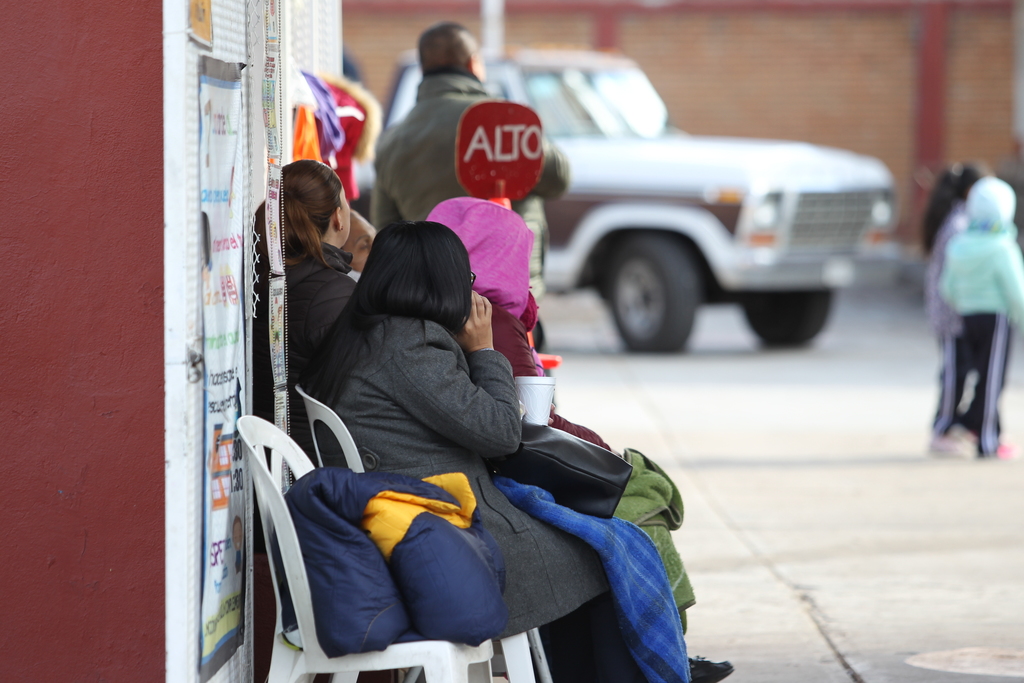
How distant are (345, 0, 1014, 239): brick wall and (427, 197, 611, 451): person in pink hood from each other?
52.9 feet

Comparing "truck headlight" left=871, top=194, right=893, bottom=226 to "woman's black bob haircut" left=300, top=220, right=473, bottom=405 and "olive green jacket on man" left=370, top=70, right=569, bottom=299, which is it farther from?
"woman's black bob haircut" left=300, top=220, right=473, bottom=405

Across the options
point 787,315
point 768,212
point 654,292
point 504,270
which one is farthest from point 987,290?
point 787,315

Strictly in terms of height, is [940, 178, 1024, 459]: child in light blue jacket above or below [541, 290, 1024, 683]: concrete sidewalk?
above

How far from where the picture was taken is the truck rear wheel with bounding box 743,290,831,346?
1259 centimetres

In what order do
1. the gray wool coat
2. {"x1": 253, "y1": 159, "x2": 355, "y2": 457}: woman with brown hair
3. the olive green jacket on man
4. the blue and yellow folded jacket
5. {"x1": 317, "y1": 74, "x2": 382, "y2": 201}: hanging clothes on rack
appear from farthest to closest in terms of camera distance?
{"x1": 317, "y1": 74, "x2": 382, "y2": 201}: hanging clothes on rack → the olive green jacket on man → {"x1": 253, "y1": 159, "x2": 355, "y2": 457}: woman with brown hair → the gray wool coat → the blue and yellow folded jacket

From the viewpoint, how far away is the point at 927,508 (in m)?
6.45

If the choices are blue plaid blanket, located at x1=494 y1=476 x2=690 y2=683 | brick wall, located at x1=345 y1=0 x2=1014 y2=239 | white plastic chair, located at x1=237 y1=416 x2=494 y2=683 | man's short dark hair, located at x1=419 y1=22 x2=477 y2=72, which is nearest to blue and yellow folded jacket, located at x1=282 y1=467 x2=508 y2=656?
white plastic chair, located at x1=237 y1=416 x2=494 y2=683

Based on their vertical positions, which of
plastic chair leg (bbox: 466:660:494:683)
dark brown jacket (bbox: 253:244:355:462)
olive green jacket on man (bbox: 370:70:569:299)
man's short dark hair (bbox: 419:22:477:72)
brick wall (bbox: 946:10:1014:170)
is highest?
brick wall (bbox: 946:10:1014:170)

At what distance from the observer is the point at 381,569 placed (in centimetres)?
277

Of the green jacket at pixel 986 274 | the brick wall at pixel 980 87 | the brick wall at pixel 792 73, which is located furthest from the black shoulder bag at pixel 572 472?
the brick wall at pixel 980 87

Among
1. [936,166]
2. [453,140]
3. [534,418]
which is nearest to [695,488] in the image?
[453,140]

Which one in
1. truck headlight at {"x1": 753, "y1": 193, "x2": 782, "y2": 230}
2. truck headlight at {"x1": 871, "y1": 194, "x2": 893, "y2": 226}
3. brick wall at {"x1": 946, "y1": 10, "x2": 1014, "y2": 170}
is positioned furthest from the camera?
brick wall at {"x1": 946, "y1": 10, "x2": 1014, "y2": 170}

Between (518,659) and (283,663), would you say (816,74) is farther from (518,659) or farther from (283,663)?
(283,663)

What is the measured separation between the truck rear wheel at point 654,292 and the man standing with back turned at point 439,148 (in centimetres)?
571
